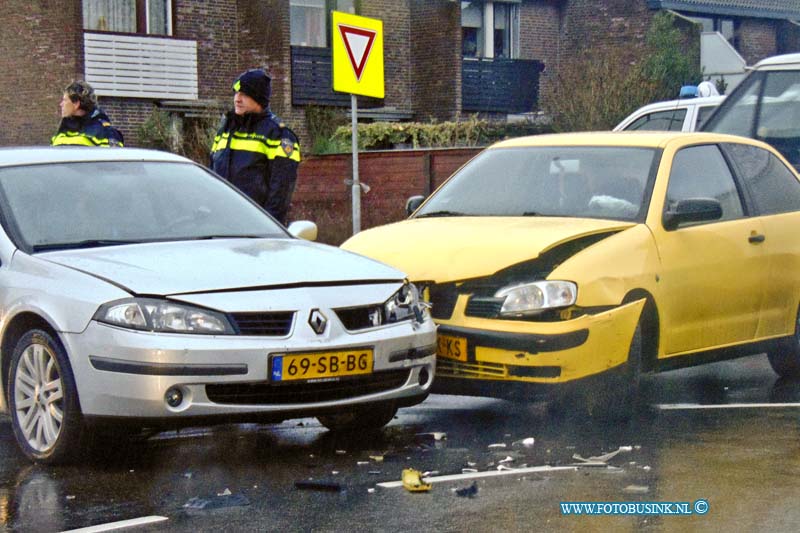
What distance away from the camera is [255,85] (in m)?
10.5

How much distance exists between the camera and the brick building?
27.8m

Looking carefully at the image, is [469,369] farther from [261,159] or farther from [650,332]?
[261,159]

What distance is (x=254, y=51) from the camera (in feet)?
101

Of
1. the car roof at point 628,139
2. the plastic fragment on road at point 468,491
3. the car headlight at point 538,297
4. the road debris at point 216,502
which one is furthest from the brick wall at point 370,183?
the road debris at point 216,502

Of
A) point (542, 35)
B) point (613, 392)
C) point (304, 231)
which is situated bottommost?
point (613, 392)

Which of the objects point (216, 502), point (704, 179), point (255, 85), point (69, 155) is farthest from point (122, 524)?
point (255, 85)

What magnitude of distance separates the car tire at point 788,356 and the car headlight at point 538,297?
92.9 inches

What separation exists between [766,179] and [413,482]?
4.39 metres

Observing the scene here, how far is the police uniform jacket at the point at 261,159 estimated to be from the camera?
10531 mm

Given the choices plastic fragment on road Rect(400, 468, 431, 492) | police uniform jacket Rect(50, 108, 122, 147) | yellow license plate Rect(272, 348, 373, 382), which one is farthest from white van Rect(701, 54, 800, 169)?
plastic fragment on road Rect(400, 468, 431, 492)

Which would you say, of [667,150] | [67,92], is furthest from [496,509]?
[67,92]

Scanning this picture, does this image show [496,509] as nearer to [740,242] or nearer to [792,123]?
[740,242]

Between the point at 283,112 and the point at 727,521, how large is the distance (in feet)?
83.7

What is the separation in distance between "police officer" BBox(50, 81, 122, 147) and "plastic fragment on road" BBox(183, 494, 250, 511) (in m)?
5.47
